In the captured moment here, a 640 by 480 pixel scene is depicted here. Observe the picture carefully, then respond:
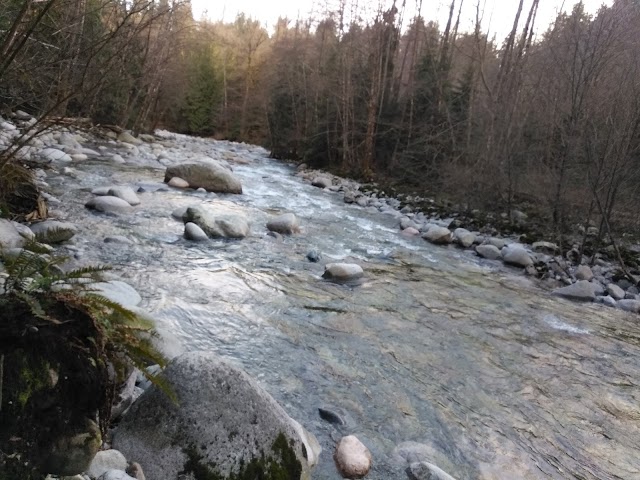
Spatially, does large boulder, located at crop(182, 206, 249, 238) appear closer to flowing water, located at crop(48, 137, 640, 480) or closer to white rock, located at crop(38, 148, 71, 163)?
flowing water, located at crop(48, 137, 640, 480)

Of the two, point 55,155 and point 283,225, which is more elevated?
point 55,155

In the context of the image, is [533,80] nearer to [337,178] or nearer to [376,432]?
[337,178]

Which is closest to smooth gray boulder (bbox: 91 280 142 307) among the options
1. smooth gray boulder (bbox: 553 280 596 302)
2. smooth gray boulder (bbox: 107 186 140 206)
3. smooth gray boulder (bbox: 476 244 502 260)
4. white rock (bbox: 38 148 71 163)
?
A: smooth gray boulder (bbox: 107 186 140 206)

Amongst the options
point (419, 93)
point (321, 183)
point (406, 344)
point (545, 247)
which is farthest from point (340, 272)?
point (419, 93)

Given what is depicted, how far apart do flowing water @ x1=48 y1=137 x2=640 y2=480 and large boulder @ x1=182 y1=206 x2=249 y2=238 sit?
0.27 m

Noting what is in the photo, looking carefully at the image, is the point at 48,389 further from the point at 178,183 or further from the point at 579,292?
the point at 178,183

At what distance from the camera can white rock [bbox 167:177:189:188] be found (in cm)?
1131

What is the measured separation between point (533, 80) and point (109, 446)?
1260 cm

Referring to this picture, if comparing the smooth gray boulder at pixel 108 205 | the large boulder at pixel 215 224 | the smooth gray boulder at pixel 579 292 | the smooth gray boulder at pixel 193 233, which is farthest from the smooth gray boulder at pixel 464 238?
the smooth gray boulder at pixel 108 205

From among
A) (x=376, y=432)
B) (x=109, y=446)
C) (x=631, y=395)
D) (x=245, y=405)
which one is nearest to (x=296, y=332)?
(x=376, y=432)

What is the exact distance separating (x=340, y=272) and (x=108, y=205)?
4.13 m

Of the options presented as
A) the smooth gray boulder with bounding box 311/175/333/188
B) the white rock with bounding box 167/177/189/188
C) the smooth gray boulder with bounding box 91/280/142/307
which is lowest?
the smooth gray boulder with bounding box 311/175/333/188

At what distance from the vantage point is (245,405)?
2461 millimetres

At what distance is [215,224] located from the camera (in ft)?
25.4
